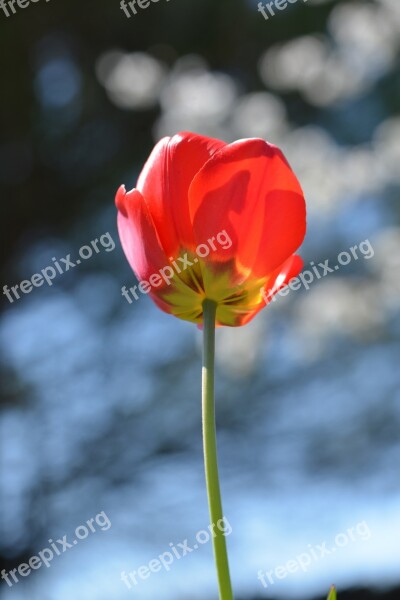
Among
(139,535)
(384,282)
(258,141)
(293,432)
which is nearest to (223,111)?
(384,282)

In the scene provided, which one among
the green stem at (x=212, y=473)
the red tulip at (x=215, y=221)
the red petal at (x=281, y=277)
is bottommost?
the green stem at (x=212, y=473)

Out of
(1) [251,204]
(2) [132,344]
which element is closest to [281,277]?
(1) [251,204]

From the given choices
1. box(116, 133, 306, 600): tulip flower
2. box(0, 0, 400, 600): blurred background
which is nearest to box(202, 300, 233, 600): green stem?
box(116, 133, 306, 600): tulip flower

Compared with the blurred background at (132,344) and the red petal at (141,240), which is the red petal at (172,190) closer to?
the red petal at (141,240)

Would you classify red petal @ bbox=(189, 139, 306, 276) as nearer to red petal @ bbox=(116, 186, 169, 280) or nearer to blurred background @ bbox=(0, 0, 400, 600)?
red petal @ bbox=(116, 186, 169, 280)

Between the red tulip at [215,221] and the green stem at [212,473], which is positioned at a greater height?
the red tulip at [215,221]

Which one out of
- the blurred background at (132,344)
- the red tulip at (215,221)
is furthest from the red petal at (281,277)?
the blurred background at (132,344)

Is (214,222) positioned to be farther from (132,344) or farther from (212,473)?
(132,344)

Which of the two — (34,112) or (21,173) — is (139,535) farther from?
(34,112)
